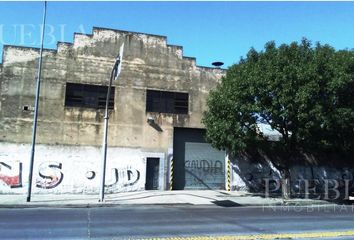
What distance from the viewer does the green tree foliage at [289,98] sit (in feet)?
68.9

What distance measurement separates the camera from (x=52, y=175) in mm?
24609

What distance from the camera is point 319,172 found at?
29.7 metres

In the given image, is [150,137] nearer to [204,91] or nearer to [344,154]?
[204,91]

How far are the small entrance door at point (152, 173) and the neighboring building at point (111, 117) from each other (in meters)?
0.06

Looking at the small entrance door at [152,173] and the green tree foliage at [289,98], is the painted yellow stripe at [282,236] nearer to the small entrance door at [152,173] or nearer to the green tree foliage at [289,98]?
the green tree foliage at [289,98]

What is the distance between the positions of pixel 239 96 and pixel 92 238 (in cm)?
1424

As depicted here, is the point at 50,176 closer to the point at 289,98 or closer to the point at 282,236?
the point at 289,98

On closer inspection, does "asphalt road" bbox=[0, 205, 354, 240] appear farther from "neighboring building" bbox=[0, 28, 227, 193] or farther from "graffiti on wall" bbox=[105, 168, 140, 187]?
"graffiti on wall" bbox=[105, 168, 140, 187]

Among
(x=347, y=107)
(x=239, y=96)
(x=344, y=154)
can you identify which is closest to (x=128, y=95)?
(x=239, y=96)

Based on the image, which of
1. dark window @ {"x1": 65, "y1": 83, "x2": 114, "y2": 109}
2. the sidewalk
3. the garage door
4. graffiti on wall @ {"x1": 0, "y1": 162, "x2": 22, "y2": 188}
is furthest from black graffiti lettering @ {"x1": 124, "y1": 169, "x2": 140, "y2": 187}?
graffiti on wall @ {"x1": 0, "y1": 162, "x2": 22, "y2": 188}

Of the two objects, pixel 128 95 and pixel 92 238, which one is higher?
pixel 128 95

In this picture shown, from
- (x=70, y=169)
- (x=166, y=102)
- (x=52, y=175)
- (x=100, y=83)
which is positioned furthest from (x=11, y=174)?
(x=166, y=102)

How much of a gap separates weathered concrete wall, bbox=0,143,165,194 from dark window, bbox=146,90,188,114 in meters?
2.92

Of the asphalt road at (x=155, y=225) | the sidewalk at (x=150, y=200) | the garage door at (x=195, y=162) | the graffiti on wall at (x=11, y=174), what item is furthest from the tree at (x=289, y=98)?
the graffiti on wall at (x=11, y=174)
